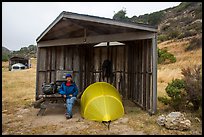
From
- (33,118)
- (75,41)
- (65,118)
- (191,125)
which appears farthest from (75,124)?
(75,41)

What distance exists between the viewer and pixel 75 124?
590 centimetres

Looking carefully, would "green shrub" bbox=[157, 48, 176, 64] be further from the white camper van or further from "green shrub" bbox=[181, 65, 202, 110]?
the white camper van

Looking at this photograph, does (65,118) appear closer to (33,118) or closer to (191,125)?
(33,118)

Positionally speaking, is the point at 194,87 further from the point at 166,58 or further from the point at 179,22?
the point at 179,22

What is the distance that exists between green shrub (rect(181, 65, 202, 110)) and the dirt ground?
0.80 meters

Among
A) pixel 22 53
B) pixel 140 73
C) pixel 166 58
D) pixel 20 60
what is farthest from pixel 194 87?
pixel 22 53

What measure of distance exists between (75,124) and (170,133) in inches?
98.3

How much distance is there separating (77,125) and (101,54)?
5249 mm

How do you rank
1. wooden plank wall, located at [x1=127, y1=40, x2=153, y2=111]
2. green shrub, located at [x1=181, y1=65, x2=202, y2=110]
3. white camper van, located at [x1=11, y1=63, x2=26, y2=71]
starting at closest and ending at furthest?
green shrub, located at [x1=181, y1=65, x2=202, y2=110] → wooden plank wall, located at [x1=127, y1=40, x2=153, y2=111] → white camper van, located at [x1=11, y1=63, x2=26, y2=71]

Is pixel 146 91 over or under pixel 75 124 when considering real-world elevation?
over

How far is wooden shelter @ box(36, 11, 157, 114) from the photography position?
682 centimetres

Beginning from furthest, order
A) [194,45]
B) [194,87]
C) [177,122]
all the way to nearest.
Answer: [194,45] → [194,87] → [177,122]

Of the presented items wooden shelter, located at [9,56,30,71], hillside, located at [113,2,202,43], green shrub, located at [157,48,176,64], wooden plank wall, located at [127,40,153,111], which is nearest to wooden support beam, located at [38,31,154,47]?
wooden plank wall, located at [127,40,153,111]

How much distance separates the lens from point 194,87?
6516 mm
